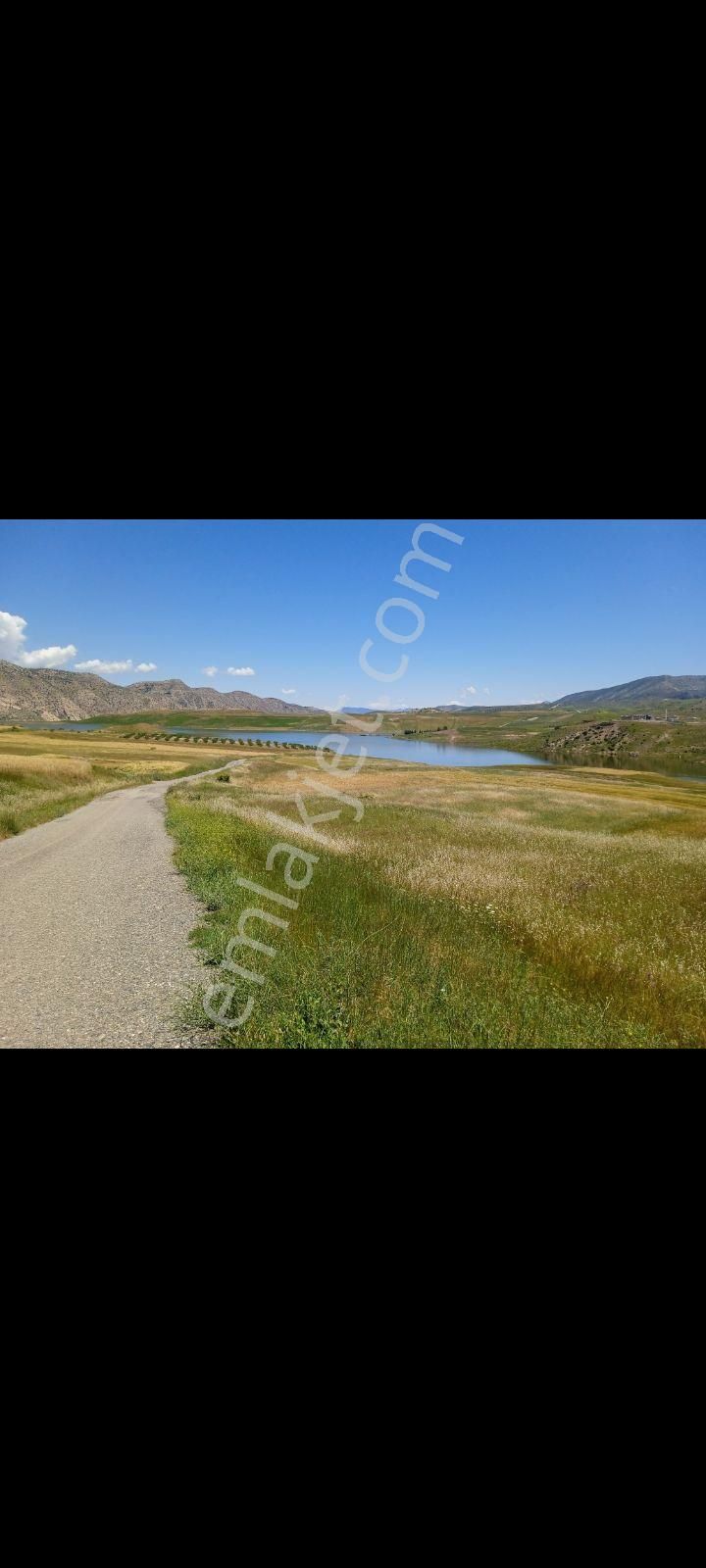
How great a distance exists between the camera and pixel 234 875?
811 centimetres

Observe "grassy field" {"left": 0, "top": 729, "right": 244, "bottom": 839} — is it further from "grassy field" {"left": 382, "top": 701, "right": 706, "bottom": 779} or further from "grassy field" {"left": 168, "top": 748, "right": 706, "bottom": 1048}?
"grassy field" {"left": 382, "top": 701, "right": 706, "bottom": 779}

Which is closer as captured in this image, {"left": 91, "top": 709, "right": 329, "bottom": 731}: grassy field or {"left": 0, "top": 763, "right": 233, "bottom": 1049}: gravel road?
{"left": 0, "top": 763, "right": 233, "bottom": 1049}: gravel road

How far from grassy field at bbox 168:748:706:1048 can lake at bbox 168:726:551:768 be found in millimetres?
34862

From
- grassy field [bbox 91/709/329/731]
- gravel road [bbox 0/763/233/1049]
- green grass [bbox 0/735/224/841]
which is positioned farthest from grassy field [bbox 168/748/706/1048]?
grassy field [bbox 91/709/329/731]

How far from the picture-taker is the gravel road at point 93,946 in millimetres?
4254

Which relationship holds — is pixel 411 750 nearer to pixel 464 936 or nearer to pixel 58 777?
pixel 58 777

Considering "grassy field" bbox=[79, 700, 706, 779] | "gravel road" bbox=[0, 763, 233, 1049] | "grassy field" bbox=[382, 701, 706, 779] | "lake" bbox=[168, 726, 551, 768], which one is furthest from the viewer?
"grassy field" bbox=[79, 700, 706, 779]

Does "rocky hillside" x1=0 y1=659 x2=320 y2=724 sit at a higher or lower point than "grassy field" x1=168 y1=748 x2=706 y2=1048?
higher

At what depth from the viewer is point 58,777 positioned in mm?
25734

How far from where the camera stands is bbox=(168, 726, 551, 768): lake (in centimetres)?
5585
